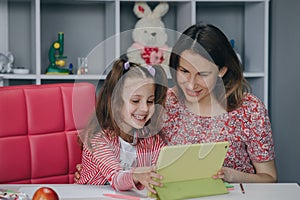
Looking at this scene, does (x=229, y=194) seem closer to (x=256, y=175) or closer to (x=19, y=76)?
(x=256, y=175)

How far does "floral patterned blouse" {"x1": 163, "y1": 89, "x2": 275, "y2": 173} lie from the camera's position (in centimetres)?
199

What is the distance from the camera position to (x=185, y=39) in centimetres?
193

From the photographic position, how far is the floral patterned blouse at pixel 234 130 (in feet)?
6.54

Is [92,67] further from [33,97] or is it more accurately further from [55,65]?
[33,97]

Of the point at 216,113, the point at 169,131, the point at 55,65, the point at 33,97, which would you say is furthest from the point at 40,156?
the point at 55,65

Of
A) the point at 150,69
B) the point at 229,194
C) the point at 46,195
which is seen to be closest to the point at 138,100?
the point at 150,69

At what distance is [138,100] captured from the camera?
64.7 inches

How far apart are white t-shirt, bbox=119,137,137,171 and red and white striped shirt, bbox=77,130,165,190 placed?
0.05 ft

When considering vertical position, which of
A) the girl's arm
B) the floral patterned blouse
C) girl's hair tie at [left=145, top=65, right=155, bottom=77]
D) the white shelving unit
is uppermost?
the white shelving unit

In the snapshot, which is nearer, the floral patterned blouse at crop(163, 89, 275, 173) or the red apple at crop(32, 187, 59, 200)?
the red apple at crop(32, 187, 59, 200)

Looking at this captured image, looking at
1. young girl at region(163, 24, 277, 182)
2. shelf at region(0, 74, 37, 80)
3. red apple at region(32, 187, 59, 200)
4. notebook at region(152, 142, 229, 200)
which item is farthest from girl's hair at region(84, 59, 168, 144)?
shelf at region(0, 74, 37, 80)

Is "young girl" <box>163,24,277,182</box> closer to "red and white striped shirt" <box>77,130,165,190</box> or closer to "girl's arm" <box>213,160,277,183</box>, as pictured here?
"girl's arm" <box>213,160,277,183</box>

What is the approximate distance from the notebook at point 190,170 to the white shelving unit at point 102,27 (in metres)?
1.57

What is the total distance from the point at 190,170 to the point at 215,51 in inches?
20.5
